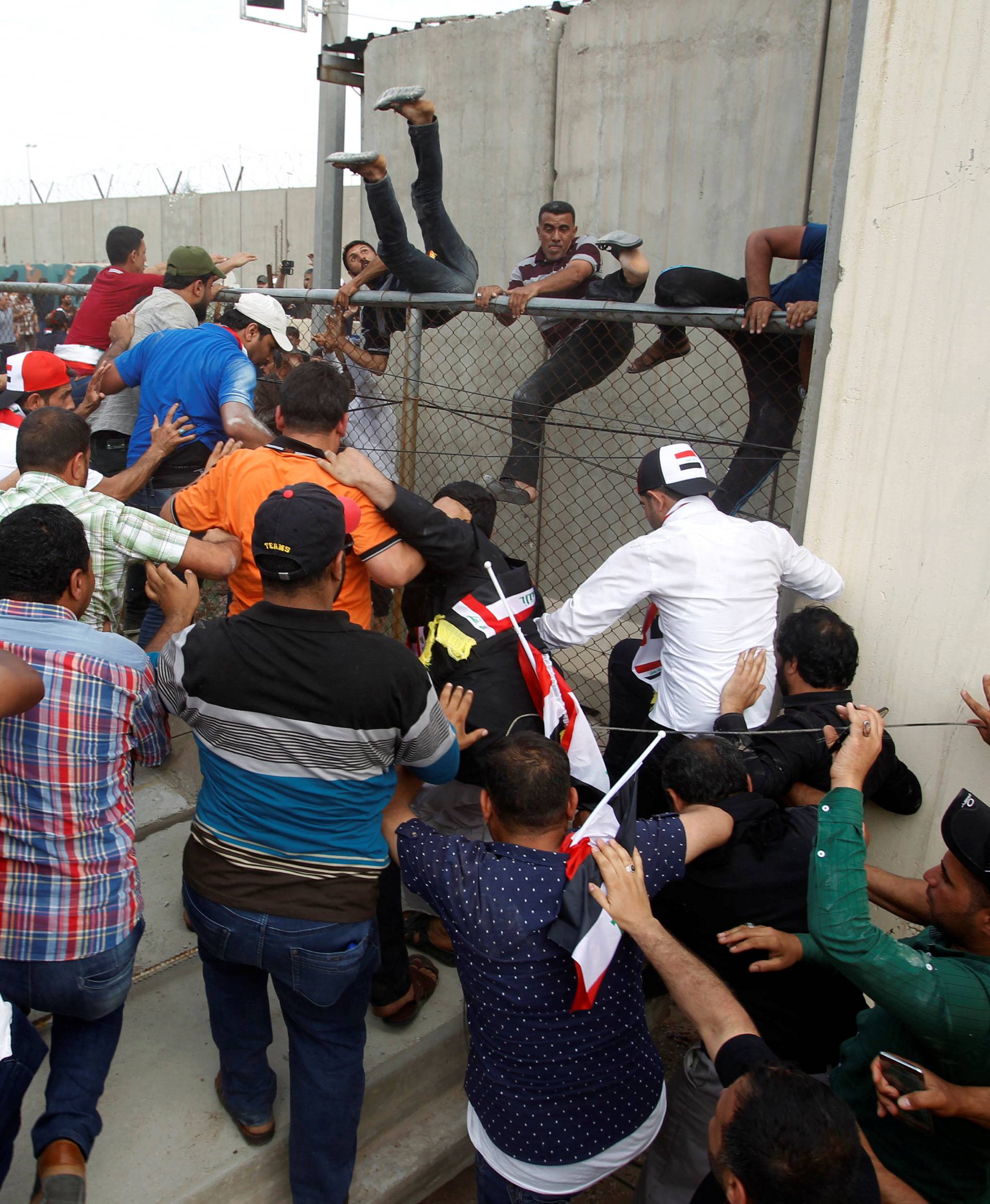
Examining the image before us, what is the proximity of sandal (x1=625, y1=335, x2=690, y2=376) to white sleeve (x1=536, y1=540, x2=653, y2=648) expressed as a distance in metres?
1.63

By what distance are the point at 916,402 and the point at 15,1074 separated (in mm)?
3312

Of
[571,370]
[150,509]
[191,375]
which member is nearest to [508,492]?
[571,370]

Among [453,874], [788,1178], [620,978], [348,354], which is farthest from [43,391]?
[788,1178]

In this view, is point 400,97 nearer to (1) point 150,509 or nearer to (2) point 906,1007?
(1) point 150,509

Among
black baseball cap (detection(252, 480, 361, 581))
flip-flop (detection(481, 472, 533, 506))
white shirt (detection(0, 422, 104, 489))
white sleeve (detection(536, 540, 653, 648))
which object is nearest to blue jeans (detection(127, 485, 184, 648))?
white shirt (detection(0, 422, 104, 489))

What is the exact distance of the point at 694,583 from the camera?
3.31 metres

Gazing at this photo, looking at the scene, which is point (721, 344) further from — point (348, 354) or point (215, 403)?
point (215, 403)

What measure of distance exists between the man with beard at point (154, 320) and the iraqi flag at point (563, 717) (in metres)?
2.84

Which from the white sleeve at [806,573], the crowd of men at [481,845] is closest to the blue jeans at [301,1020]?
the crowd of men at [481,845]

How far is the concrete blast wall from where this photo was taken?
3.05 m

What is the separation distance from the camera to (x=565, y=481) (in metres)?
6.42

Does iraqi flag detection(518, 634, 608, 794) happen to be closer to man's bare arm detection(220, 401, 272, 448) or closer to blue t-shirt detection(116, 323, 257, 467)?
man's bare arm detection(220, 401, 272, 448)

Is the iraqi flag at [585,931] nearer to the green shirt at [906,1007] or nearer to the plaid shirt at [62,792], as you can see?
the green shirt at [906,1007]

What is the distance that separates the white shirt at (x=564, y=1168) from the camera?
7.39ft
